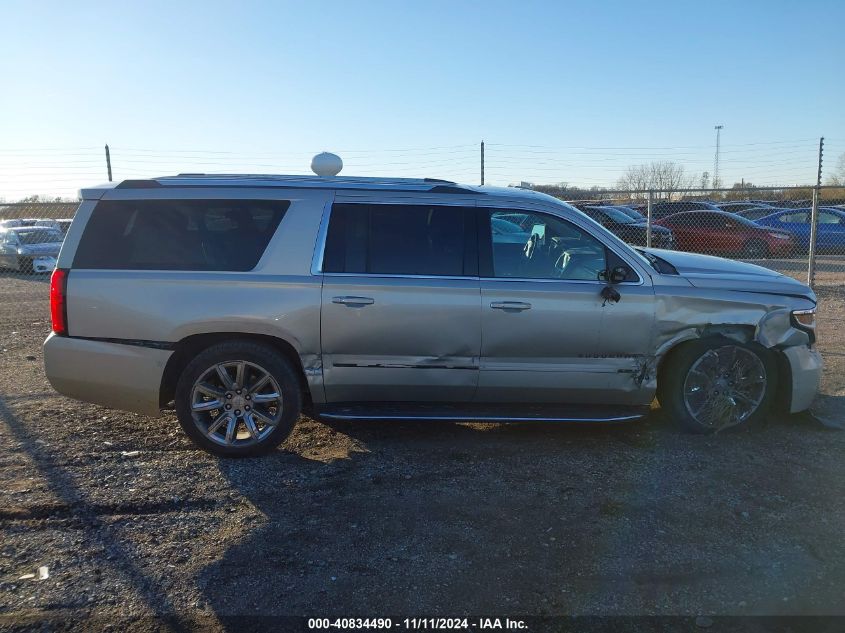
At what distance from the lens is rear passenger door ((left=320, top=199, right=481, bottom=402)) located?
4.91 metres

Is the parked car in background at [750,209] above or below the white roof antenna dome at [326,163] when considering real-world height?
below

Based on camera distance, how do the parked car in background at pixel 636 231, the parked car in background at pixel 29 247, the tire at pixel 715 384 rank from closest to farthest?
the tire at pixel 715 384 → the parked car in background at pixel 636 231 → the parked car in background at pixel 29 247

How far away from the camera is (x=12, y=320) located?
1085 centimetres

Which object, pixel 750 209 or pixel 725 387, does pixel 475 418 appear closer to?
pixel 725 387

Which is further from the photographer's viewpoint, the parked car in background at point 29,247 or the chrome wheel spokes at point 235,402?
the parked car in background at point 29,247

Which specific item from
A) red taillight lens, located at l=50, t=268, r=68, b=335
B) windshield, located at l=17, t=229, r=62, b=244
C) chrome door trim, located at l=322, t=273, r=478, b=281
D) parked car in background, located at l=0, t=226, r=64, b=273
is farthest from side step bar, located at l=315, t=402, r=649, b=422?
windshield, located at l=17, t=229, r=62, b=244

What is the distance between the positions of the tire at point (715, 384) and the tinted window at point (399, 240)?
5.53ft

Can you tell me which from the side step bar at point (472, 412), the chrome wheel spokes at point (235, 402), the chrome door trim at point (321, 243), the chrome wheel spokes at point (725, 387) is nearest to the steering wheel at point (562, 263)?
the side step bar at point (472, 412)

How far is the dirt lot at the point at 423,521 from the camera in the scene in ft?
11.0

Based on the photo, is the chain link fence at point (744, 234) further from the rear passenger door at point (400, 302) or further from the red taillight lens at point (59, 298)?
the red taillight lens at point (59, 298)

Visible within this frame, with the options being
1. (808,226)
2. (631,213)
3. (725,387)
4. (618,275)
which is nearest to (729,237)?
(808,226)

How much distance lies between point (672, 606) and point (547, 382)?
2012 millimetres

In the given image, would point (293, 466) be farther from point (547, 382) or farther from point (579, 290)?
point (579, 290)

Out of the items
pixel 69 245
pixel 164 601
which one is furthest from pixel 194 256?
pixel 164 601
